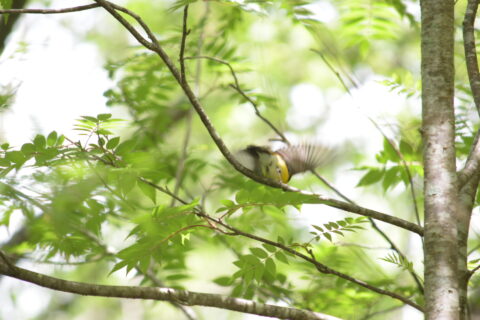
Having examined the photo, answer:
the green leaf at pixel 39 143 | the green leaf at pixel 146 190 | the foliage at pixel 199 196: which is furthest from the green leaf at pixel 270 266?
the green leaf at pixel 39 143

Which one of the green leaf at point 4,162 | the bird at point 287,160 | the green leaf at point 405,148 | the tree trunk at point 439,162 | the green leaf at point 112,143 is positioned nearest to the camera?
the tree trunk at point 439,162

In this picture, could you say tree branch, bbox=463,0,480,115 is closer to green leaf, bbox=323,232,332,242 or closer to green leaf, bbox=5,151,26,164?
green leaf, bbox=323,232,332,242

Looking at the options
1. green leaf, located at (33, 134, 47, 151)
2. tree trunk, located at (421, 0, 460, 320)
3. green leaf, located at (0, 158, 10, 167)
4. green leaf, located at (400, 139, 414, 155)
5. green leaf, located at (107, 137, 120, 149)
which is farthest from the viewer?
green leaf, located at (400, 139, 414, 155)

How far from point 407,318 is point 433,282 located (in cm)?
495

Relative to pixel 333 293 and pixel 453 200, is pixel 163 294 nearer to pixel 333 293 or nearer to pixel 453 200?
pixel 453 200

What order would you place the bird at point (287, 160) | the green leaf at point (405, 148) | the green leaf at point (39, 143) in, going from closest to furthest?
the green leaf at point (39, 143) → the bird at point (287, 160) → the green leaf at point (405, 148)

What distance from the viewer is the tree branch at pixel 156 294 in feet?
5.43

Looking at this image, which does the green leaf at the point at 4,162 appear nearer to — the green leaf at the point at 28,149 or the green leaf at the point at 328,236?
the green leaf at the point at 28,149

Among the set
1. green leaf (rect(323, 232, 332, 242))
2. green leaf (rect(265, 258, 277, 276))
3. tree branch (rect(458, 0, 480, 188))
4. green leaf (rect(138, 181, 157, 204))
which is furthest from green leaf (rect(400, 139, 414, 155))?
green leaf (rect(138, 181, 157, 204))

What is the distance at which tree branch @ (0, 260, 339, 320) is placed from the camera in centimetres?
165

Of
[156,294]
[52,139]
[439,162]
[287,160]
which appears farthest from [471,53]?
[52,139]

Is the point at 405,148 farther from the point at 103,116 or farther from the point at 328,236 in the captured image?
the point at 103,116

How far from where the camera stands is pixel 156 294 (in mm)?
1717

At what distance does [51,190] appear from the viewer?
49.6 inches
